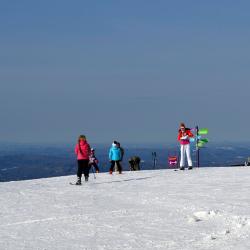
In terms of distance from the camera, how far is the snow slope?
29.4ft

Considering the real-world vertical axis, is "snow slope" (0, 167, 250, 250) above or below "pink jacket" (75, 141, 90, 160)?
below

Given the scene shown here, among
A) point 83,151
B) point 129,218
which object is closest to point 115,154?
point 83,151

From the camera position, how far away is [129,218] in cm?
1106

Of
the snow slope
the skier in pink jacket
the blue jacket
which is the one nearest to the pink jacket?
the skier in pink jacket

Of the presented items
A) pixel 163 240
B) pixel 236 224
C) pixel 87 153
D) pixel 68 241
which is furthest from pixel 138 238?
pixel 87 153

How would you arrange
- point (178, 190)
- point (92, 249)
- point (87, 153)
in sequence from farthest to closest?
point (87, 153)
point (178, 190)
point (92, 249)

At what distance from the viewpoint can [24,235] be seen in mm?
9750

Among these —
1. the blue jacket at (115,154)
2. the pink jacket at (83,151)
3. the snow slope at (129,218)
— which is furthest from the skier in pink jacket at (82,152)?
the blue jacket at (115,154)

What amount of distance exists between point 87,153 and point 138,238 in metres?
11.0

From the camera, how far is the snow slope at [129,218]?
8969 millimetres

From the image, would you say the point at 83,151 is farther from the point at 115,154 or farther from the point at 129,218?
the point at 129,218

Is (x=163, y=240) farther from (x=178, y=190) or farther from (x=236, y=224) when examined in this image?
(x=178, y=190)

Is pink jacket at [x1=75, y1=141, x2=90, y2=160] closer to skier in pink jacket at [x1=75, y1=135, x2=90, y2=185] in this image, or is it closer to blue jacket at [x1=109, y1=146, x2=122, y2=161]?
skier in pink jacket at [x1=75, y1=135, x2=90, y2=185]

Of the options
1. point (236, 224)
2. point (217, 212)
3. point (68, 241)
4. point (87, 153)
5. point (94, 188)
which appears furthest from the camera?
point (87, 153)
